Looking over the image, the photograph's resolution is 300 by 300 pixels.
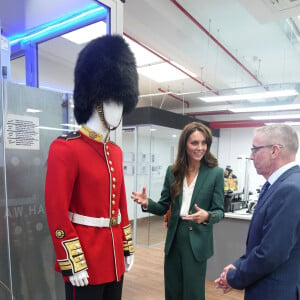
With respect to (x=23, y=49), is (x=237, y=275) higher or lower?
lower

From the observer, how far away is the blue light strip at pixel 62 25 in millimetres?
1873

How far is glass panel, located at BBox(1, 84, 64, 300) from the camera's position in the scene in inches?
61.5

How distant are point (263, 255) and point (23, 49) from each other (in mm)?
2281

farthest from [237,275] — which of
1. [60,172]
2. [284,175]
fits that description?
[60,172]

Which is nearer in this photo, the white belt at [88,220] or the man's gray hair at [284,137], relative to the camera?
the white belt at [88,220]

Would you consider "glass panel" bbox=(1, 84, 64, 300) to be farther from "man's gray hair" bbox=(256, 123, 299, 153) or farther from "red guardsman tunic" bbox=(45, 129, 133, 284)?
"man's gray hair" bbox=(256, 123, 299, 153)

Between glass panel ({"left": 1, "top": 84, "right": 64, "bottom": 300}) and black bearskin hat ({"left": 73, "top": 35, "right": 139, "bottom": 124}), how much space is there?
18.8 inches

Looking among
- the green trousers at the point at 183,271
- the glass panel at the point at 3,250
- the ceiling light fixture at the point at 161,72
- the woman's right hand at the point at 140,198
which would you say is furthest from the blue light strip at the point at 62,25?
the ceiling light fixture at the point at 161,72

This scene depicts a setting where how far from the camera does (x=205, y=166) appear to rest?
1.81 meters

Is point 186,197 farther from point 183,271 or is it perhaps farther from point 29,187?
point 29,187

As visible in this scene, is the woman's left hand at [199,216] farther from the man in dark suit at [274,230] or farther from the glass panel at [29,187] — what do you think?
the glass panel at [29,187]

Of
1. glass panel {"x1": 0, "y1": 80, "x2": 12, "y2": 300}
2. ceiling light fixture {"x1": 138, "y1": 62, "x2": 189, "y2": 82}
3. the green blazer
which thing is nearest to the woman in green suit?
the green blazer

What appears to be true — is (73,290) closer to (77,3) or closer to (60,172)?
(60,172)

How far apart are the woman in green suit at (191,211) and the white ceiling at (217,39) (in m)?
0.93
